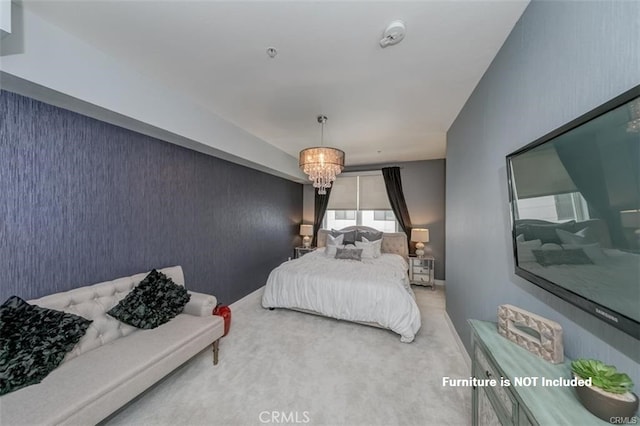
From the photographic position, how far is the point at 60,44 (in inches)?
60.4

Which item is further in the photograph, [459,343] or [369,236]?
[369,236]

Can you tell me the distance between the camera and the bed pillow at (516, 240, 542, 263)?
3.62 ft

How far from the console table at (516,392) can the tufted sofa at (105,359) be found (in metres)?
2.11

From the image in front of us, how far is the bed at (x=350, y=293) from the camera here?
267cm

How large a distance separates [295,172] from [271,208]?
0.93 metres

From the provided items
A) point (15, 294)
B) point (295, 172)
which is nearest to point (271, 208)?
point (295, 172)

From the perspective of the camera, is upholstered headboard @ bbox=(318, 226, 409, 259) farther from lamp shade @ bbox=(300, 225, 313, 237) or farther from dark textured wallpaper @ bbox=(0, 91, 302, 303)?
dark textured wallpaper @ bbox=(0, 91, 302, 303)

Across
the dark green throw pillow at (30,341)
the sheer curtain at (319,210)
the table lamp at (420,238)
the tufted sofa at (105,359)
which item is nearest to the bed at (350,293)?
the table lamp at (420,238)

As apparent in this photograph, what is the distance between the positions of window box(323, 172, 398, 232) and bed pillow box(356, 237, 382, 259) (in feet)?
3.08

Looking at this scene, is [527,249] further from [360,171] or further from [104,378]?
[360,171]

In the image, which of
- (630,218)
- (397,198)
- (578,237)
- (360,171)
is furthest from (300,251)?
(630,218)

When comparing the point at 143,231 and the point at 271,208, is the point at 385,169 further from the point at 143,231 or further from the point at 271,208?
the point at 143,231

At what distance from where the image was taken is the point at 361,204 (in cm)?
543

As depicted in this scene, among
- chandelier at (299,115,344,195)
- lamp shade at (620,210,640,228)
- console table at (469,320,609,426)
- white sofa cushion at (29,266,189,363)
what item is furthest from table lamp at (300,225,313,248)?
lamp shade at (620,210,640,228)
